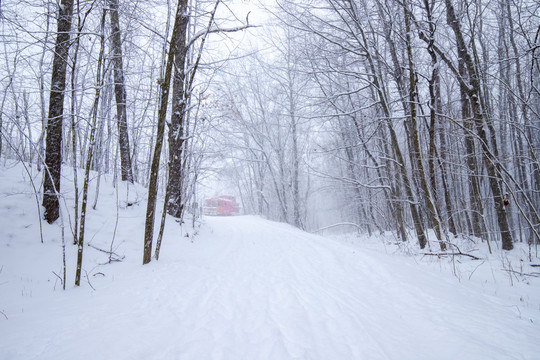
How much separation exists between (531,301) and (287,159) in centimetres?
1076

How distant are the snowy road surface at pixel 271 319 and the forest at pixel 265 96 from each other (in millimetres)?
977

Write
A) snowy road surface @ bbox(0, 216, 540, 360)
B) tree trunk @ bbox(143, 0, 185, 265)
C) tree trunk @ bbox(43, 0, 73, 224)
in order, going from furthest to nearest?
1. tree trunk @ bbox(43, 0, 73, 224)
2. tree trunk @ bbox(143, 0, 185, 265)
3. snowy road surface @ bbox(0, 216, 540, 360)

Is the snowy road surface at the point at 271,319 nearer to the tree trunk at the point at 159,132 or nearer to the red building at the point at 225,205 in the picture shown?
the tree trunk at the point at 159,132

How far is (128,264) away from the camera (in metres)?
3.43

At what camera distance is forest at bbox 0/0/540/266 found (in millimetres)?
3400

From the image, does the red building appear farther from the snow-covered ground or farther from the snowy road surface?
the snowy road surface

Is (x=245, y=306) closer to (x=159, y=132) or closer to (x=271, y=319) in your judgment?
(x=271, y=319)

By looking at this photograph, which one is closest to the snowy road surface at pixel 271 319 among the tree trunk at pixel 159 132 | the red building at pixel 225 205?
the tree trunk at pixel 159 132

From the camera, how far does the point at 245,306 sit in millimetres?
2062

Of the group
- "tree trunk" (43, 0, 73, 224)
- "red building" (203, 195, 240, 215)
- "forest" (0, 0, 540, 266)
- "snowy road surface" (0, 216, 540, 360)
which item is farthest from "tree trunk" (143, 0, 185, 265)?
"red building" (203, 195, 240, 215)

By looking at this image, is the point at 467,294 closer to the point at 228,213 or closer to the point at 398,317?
the point at 398,317

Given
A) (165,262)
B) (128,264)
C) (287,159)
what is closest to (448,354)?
(165,262)

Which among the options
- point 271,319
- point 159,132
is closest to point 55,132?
point 159,132

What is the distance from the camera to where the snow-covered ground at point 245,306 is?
144cm
